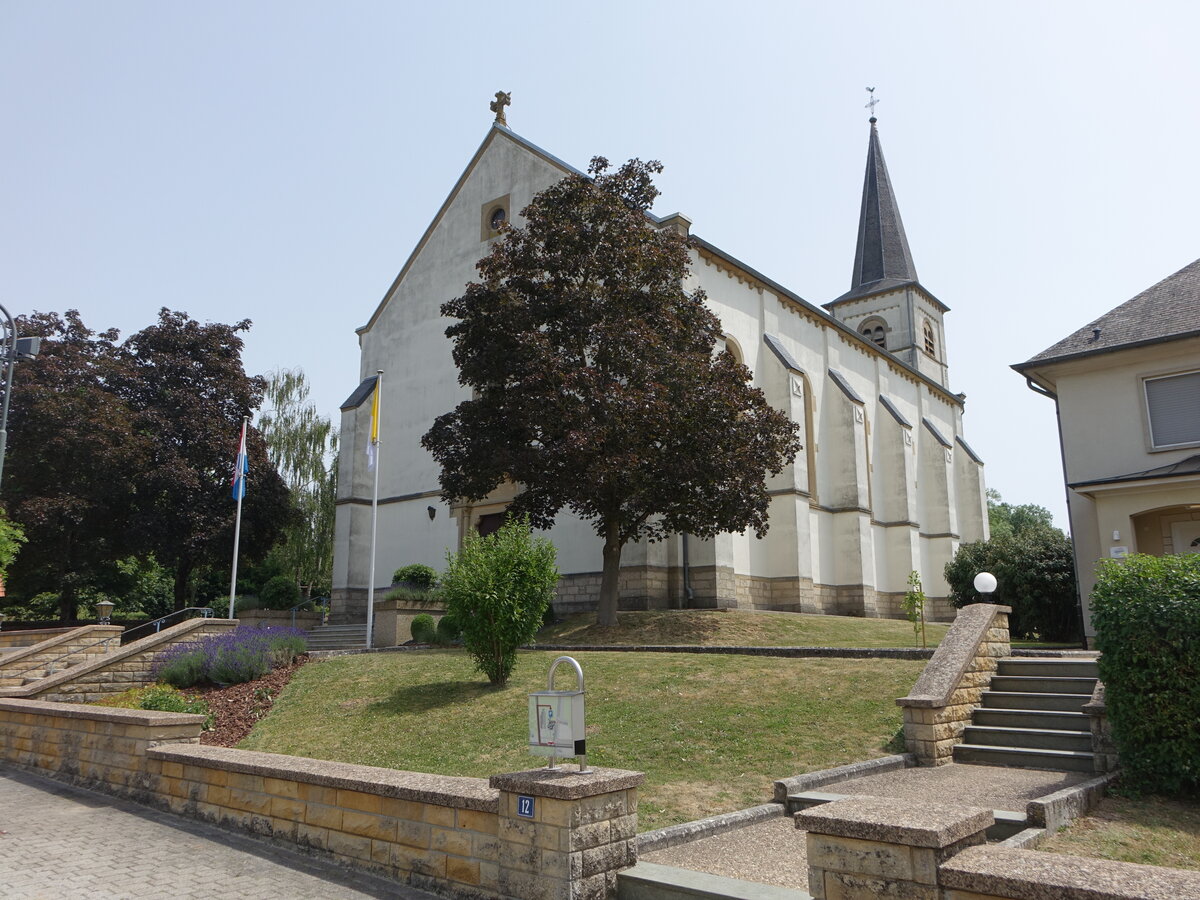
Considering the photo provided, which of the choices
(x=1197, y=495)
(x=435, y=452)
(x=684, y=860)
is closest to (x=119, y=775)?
(x=684, y=860)

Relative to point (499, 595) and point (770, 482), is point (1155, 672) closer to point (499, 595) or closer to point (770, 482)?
point (499, 595)

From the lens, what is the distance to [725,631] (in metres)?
20.1

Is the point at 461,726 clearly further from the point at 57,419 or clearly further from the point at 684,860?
the point at 57,419

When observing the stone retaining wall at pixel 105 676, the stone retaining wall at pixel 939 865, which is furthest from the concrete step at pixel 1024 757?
the stone retaining wall at pixel 105 676

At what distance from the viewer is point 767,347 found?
28.1 metres

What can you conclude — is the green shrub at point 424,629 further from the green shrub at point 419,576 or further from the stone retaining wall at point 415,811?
the stone retaining wall at point 415,811

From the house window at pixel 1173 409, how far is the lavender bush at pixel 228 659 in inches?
694

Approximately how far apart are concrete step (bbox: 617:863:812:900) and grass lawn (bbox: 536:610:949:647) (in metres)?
13.1

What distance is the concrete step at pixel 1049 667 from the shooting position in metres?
10.2

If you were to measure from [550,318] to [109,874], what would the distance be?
15424 millimetres

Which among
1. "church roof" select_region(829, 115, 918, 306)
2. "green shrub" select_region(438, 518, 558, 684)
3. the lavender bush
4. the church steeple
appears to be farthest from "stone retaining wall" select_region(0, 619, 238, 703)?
"church roof" select_region(829, 115, 918, 306)

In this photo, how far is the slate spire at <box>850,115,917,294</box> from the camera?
49094 millimetres

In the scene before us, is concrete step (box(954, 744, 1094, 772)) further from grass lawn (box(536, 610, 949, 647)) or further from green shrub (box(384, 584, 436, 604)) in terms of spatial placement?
green shrub (box(384, 584, 436, 604))

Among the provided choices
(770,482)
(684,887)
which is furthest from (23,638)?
(684,887)
